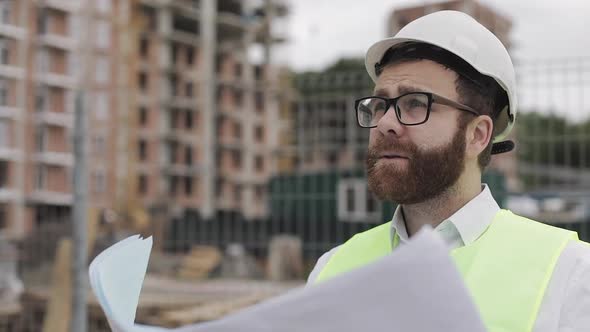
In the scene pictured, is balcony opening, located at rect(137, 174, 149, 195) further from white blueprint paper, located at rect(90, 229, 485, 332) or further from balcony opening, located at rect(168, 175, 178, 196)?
white blueprint paper, located at rect(90, 229, 485, 332)

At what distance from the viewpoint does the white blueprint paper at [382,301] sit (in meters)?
0.74

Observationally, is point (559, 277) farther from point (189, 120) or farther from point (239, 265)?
point (189, 120)

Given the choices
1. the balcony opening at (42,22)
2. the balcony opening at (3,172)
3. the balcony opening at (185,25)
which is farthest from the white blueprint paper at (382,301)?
the balcony opening at (185,25)

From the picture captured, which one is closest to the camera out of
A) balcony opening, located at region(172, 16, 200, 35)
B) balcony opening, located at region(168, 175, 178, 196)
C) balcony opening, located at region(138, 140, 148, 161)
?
balcony opening, located at region(138, 140, 148, 161)

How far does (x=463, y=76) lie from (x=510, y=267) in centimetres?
38

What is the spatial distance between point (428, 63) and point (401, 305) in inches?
31.5

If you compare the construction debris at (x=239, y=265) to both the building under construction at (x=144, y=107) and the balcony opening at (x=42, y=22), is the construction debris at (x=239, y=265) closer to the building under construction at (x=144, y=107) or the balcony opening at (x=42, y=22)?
the building under construction at (x=144, y=107)

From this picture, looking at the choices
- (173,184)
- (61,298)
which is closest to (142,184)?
(173,184)

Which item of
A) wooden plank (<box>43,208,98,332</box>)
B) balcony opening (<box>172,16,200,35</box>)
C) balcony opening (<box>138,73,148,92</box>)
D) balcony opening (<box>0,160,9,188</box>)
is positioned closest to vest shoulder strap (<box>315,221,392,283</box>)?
wooden plank (<box>43,208,98,332</box>)

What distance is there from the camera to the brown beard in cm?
145

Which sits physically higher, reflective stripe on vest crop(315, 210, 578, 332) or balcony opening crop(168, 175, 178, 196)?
reflective stripe on vest crop(315, 210, 578, 332)

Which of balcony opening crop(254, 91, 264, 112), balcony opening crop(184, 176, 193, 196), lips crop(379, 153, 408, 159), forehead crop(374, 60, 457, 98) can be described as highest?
balcony opening crop(254, 91, 264, 112)

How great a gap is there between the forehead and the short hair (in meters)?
0.01

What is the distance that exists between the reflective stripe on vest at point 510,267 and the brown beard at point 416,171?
129mm
